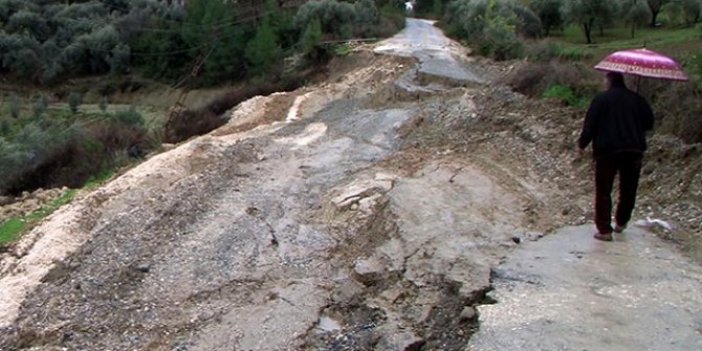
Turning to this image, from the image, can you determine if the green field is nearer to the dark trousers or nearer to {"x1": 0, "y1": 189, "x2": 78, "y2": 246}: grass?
the dark trousers

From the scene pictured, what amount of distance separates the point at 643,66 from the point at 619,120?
580mm

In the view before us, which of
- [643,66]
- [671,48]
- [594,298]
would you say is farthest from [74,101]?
[594,298]

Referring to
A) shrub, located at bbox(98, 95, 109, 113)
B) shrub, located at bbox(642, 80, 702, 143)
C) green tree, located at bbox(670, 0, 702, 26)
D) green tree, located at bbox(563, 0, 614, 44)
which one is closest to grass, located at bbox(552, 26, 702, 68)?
green tree, located at bbox(563, 0, 614, 44)

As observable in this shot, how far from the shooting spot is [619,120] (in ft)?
25.4

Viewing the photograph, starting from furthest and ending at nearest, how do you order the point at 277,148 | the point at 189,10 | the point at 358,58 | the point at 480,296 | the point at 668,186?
the point at 189,10 → the point at 358,58 → the point at 277,148 → the point at 668,186 → the point at 480,296

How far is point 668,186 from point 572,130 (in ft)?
7.83

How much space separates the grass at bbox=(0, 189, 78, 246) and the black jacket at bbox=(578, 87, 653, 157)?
22.7 ft

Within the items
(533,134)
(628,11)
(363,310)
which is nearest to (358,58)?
(628,11)

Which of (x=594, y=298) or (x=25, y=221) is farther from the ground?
(x=594, y=298)

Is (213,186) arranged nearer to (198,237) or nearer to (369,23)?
(198,237)

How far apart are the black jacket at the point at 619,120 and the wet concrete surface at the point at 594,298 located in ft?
3.08

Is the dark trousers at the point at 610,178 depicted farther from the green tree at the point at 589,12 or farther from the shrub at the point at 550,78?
the green tree at the point at 589,12

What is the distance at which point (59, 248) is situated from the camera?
9250 millimetres

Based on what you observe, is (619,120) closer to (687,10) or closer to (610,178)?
(610,178)
